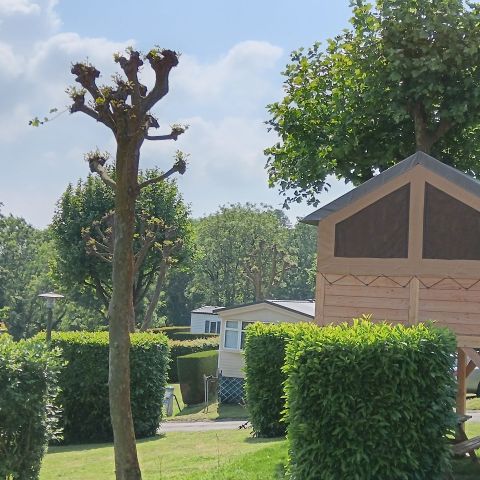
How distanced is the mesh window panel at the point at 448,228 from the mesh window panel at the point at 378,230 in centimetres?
29

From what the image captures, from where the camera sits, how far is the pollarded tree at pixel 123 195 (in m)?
8.24

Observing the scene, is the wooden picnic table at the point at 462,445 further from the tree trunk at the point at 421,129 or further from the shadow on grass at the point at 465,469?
the tree trunk at the point at 421,129

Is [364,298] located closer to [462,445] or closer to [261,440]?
[462,445]

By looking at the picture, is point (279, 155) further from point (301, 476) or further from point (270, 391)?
point (301, 476)

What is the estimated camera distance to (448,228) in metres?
9.82

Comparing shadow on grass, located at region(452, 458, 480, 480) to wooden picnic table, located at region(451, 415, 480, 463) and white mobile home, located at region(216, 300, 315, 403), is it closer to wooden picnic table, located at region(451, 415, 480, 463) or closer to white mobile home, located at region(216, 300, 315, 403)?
wooden picnic table, located at region(451, 415, 480, 463)

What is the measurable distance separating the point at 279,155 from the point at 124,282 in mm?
11101

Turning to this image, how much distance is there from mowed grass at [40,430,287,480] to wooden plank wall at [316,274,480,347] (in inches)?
89.2

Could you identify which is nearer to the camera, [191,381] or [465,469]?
[465,469]

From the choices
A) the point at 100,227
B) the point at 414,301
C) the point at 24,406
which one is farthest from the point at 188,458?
the point at 100,227

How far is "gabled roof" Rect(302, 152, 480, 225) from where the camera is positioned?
32.1 feet

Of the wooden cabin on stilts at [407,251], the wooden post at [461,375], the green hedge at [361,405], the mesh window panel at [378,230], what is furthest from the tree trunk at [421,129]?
the green hedge at [361,405]

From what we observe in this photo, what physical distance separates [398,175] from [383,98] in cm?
671

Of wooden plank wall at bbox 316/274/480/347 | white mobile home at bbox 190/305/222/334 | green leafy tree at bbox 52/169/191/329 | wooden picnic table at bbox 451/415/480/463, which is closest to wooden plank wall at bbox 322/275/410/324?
wooden plank wall at bbox 316/274/480/347
